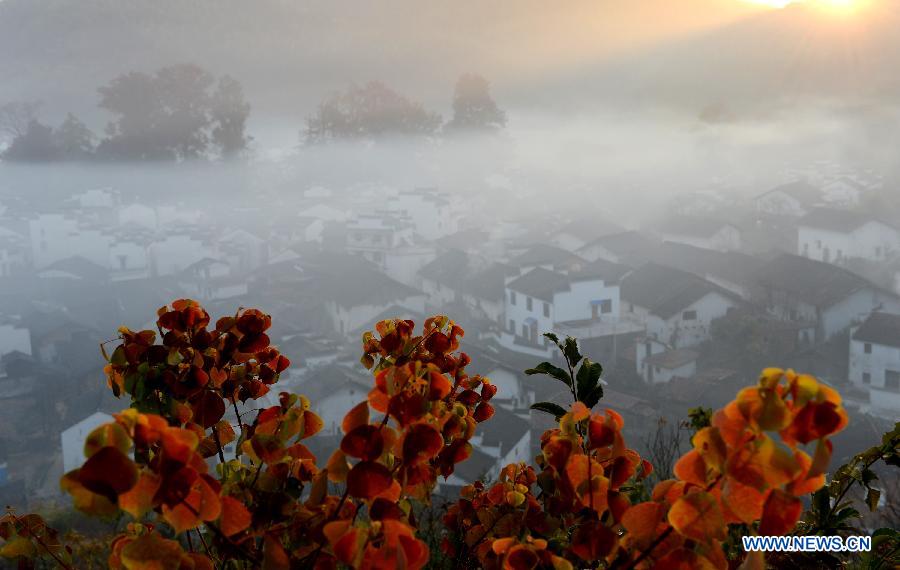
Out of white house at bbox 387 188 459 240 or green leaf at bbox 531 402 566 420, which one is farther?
white house at bbox 387 188 459 240

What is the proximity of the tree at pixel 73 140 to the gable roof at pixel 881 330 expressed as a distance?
1126 centimetres

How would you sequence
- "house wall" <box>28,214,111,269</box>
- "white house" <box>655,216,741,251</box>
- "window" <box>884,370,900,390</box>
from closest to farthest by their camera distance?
"window" <box>884,370,900,390</box>
"house wall" <box>28,214,111,269</box>
"white house" <box>655,216,741,251</box>

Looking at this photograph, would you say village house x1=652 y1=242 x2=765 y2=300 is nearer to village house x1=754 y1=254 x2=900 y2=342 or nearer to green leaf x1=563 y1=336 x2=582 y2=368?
village house x1=754 y1=254 x2=900 y2=342

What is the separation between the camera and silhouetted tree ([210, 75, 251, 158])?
40.5 feet

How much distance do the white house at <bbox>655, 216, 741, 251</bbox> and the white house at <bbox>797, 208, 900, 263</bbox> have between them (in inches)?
36.2

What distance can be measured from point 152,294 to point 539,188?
6925mm

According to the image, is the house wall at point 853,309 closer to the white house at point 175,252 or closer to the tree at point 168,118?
the white house at point 175,252

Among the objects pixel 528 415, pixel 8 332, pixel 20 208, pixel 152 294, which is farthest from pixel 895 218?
pixel 20 208

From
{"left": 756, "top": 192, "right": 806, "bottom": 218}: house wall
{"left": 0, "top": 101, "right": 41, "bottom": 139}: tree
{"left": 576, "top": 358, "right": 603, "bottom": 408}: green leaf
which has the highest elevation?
{"left": 576, "top": 358, "right": 603, "bottom": 408}: green leaf

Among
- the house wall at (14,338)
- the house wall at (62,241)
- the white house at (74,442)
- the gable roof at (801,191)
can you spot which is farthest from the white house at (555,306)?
the house wall at (62,241)

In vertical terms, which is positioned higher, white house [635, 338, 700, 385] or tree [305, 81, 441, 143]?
tree [305, 81, 441, 143]

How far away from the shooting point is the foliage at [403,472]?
1.11 feet

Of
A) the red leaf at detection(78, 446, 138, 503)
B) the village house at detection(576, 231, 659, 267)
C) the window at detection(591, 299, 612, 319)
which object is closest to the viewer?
the red leaf at detection(78, 446, 138, 503)

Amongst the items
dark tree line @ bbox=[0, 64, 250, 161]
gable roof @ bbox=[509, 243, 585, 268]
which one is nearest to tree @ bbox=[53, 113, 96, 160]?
dark tree line @ bbox=[0, 64, 250, 161]
